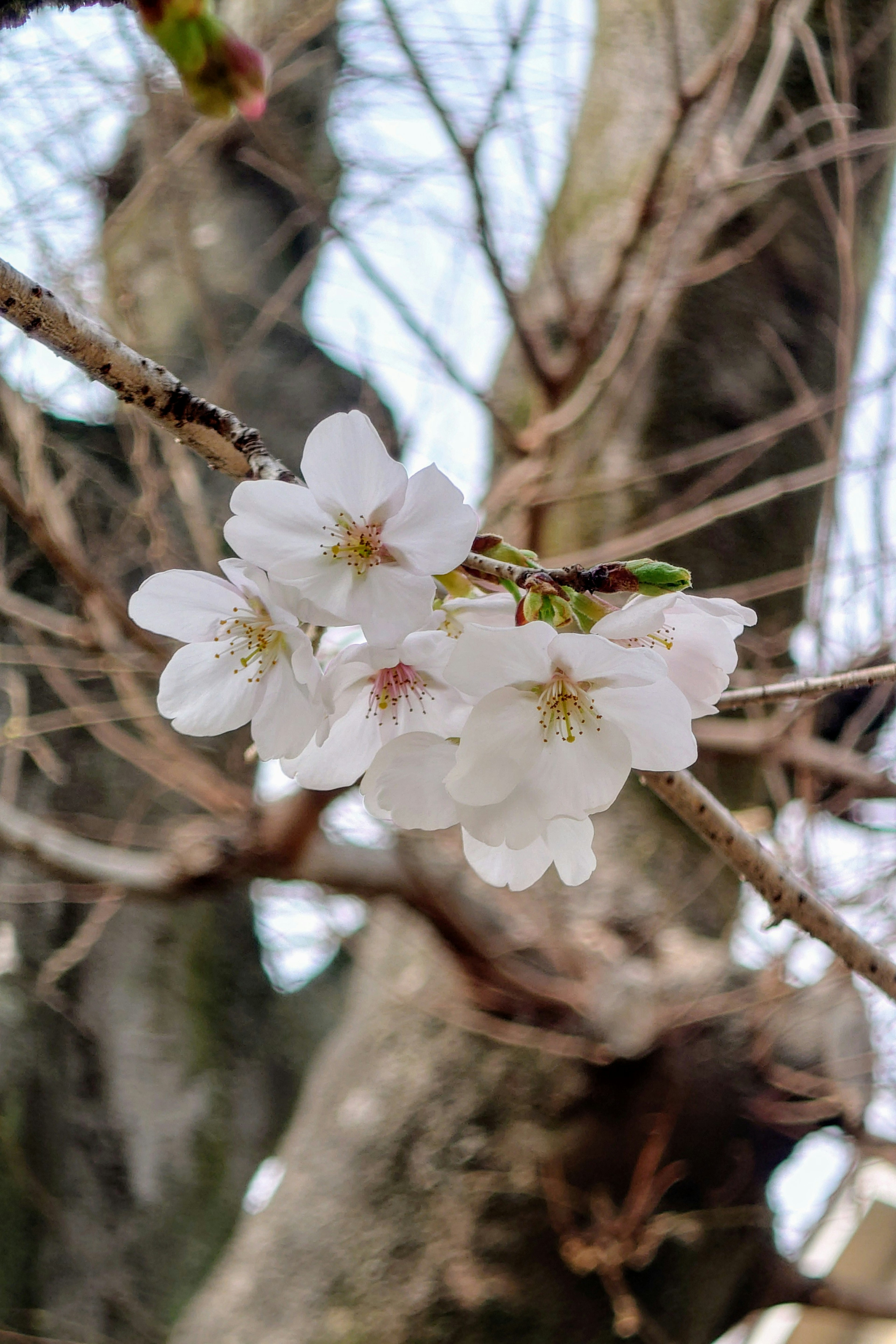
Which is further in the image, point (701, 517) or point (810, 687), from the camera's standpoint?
point (701, 517)

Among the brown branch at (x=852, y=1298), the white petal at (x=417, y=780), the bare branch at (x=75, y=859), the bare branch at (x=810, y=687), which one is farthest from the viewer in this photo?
the brown branch at (x=852, y=1298)

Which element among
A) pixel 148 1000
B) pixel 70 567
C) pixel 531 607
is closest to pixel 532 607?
pixel 531 607

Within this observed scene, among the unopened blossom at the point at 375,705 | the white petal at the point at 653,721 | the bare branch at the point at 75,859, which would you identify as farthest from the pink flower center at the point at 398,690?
the bare branch at the point at 75,859

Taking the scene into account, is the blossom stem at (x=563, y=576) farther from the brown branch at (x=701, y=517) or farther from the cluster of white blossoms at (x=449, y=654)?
the brown branch at (x=701, y=517)

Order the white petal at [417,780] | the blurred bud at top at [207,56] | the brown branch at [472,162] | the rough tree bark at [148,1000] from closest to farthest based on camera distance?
the blurred bud at top at [207,56], the white petal at [417,780], the brown branch at [472,162], the rough tree bark at [148,1000]

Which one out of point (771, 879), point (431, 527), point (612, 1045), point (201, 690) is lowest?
Answer: point (612, 1045)

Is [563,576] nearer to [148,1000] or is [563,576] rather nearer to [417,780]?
[417,780]

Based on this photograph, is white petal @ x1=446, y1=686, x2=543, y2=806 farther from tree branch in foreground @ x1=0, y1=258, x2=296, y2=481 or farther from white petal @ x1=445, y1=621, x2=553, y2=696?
tree branch in foreground @ x1=0, y1=258, x2=296, y2=481
